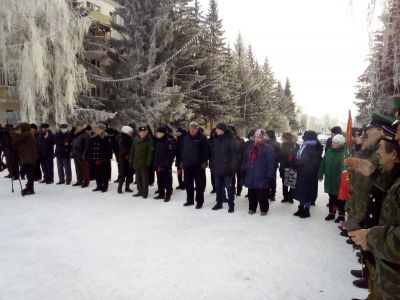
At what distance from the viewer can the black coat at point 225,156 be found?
720cm

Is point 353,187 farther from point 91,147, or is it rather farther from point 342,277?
point 91,147

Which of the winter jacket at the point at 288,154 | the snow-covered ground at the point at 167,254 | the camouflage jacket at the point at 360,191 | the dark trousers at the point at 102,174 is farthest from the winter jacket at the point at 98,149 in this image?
the camouflage jacket at the point at 360,191

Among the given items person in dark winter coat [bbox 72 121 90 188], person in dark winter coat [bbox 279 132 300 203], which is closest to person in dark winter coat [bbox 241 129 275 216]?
person in dark winter coat [bbox 279 132 300 203]

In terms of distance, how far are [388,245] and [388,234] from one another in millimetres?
61

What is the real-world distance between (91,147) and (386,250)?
8.64m

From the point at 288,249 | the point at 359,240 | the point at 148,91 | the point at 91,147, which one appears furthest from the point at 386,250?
the point at 148,91

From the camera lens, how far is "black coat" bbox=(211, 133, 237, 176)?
7.20 m

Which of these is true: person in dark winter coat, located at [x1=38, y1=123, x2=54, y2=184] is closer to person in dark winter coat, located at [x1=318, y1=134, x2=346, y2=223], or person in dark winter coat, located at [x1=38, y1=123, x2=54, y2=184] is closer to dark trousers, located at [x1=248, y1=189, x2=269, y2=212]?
dark trousers, located at [x1=248, y1=189, x2=269, y2=212]

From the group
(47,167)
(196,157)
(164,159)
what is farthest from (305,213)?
(47,167)

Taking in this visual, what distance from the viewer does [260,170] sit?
6.88m

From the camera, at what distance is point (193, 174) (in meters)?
7.77

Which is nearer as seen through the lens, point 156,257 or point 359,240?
point 359,240

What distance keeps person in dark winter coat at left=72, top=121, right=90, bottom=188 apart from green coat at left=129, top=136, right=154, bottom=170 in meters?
1.99

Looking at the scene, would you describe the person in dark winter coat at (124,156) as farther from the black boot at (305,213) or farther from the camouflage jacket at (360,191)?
the camouflage jacket at (360,191)
